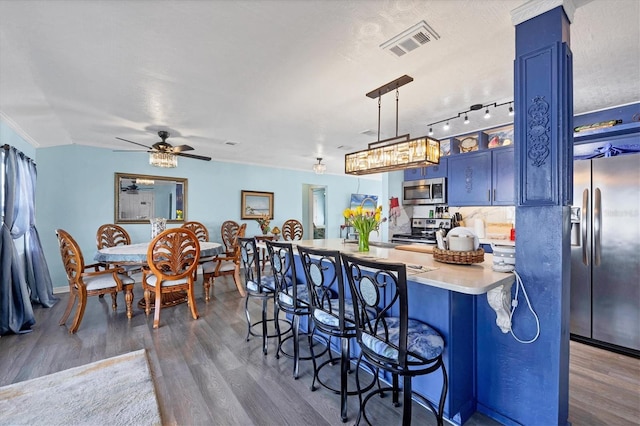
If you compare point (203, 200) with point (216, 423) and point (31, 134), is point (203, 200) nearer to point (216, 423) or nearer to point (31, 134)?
point (31, 134)

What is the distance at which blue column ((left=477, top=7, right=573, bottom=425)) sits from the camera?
1518 millimetres

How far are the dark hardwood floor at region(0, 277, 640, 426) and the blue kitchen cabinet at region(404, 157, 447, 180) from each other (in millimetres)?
2700

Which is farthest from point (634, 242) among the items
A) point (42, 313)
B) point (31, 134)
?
point (31, 134)

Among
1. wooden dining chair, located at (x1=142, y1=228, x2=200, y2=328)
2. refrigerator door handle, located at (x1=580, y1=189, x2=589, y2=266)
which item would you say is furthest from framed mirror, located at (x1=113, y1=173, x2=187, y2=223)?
refrigerator door handle, located at (x1=580, y1=189, x2=589, y2=266)

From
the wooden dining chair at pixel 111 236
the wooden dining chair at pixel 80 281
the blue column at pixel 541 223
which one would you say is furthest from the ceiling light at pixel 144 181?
the blue column at pixel 541 223

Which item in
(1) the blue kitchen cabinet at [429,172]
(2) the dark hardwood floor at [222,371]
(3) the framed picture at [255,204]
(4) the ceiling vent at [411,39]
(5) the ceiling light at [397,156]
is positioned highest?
(4) the ceiling vent at [411,39]

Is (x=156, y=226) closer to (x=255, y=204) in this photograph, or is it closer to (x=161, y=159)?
(x=161, y=159)

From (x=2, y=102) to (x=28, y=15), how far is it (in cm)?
174

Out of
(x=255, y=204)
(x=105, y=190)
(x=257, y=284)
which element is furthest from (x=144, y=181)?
(x=257, y=284)

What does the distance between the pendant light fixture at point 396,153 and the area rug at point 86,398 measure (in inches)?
103

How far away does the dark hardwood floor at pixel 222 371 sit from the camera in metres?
1.76

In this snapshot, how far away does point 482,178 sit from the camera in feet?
13.1

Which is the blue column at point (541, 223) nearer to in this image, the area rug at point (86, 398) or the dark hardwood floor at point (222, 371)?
the dark hardwood floor at point (222, 371)

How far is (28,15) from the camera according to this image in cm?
163
